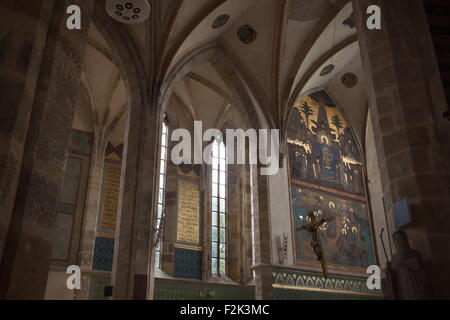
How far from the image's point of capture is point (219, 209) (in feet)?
51.7

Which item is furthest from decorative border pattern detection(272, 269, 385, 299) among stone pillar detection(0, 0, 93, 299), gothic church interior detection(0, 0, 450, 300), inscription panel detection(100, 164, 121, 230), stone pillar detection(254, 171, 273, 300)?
stone pillar detection(0, 0, 93, 299)

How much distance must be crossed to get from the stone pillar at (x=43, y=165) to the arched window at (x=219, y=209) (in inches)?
468

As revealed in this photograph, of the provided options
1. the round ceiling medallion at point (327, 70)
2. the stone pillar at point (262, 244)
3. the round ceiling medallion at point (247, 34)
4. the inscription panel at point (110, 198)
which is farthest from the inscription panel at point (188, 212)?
the round ceiling medallion at point (327, 70)

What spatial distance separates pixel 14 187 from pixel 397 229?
3.76 metres

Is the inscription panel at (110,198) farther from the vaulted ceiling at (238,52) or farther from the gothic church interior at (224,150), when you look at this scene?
the vaulted ceiling at (238,52)

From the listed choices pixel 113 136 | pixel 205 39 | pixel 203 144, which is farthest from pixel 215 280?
pixel 205 39

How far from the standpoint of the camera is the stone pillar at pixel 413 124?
172 inches

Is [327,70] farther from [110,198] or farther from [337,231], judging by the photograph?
[110,198]

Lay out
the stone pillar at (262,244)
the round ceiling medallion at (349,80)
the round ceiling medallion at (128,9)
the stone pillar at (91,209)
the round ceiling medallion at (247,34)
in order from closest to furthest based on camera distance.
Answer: the round ceiling medallion at (128,9) < the stone pillar at (262,244) < the round ceiling medallion at (247,34) < the stone pillar at (91,209) < the round ceiling medallion at (349,80)

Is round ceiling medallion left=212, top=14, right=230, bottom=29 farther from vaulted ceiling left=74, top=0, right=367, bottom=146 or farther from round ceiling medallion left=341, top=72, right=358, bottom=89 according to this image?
round ceiling medallion left=341, top=72, right=358, bottom=89

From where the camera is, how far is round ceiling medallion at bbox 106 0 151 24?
7.10 meters

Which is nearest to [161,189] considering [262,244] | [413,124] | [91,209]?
[91,209]

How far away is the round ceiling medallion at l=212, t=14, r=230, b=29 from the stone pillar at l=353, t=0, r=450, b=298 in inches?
272

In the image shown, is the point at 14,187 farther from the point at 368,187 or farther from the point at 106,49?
the point at 368,187
